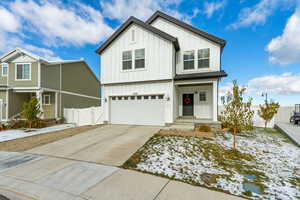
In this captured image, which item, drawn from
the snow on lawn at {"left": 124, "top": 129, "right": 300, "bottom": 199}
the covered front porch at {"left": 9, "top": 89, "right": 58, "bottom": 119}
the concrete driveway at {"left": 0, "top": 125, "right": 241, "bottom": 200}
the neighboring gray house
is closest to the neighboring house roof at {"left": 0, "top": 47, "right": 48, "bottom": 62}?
the neighboring gray house

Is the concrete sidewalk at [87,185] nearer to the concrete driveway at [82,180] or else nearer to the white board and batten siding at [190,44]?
the concrete driveway at [82,180]

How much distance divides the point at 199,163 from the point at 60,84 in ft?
54.5

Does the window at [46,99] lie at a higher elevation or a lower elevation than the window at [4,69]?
lower

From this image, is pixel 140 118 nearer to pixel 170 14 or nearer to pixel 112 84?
pixel 112 84

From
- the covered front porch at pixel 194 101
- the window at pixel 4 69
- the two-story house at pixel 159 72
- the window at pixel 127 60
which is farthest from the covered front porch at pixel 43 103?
the covered front porch at pixel 194 101

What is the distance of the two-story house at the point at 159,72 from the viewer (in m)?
10.4

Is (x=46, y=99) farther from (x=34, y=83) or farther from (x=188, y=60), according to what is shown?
(x=188, y=60)

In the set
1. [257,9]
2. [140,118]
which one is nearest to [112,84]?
[140,118]

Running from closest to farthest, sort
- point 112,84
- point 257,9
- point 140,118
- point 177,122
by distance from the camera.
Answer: point 257,9, point 177,122, point 140,118, point 112,84

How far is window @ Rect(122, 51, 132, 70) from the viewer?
11.4 meters

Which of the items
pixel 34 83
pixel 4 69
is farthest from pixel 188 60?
pixel 4 69

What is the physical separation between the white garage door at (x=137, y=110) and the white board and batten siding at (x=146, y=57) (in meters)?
1.65

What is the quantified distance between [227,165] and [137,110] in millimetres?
7744

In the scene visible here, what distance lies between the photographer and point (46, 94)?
1491 centimetres
